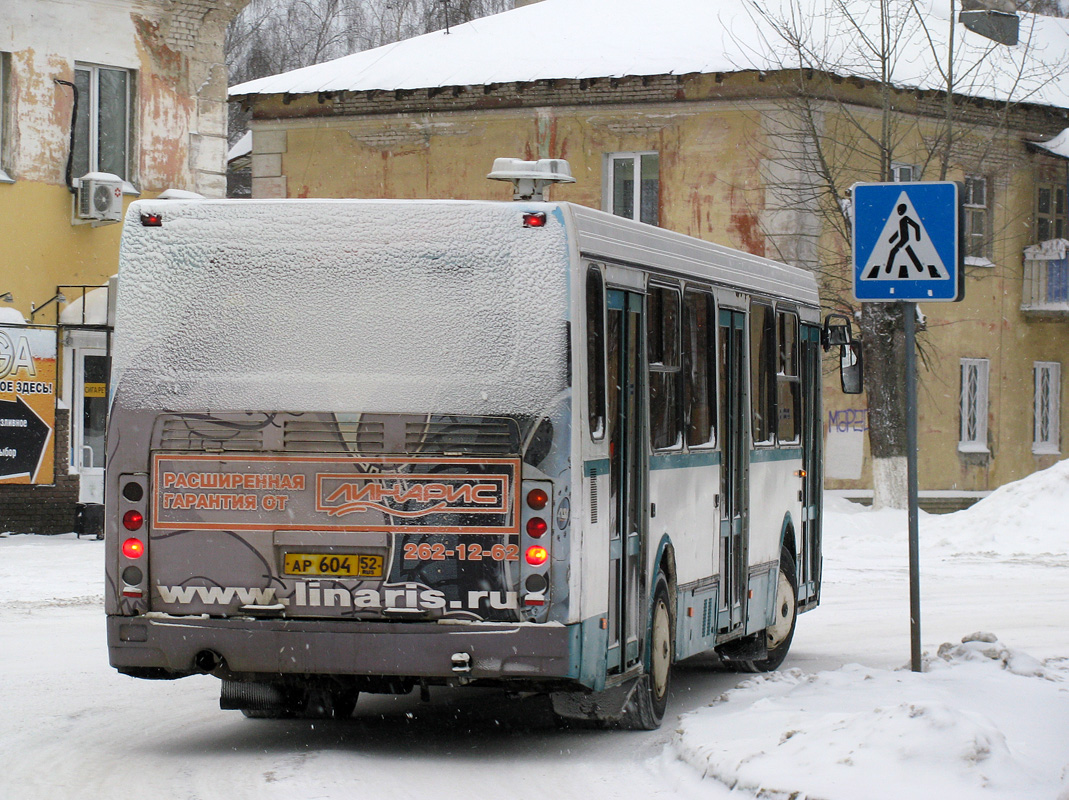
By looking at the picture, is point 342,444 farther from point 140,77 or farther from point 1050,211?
point 1050,211

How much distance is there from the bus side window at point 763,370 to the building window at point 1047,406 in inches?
867

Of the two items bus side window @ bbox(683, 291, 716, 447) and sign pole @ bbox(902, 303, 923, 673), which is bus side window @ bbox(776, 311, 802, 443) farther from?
sign pole @ bbox(902, 303, 923, 673)

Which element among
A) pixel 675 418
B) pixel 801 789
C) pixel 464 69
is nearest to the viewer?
pixel 801 789

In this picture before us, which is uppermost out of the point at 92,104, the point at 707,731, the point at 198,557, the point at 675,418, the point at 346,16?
the point at 346,16

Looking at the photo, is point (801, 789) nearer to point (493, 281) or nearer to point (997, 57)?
point (493, 281)

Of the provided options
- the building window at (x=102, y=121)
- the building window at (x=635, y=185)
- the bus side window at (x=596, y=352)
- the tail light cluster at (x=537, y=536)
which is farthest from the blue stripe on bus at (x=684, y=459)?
the building window at (x=635, y=185)

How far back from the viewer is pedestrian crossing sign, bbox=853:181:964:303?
9.80 metres

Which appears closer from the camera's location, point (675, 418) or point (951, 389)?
point (675, 418)

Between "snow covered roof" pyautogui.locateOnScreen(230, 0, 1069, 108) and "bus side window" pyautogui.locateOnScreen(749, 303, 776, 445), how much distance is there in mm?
16461

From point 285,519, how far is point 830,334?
6.01 m

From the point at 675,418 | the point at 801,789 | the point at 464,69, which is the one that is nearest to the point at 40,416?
the point at 464,69

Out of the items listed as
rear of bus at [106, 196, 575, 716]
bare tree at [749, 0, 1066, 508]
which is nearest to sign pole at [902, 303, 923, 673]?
rear of bus at [106, 196, 575, 716]

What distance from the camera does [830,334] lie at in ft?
42.4

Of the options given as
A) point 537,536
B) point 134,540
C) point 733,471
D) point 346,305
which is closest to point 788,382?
point 733,471
